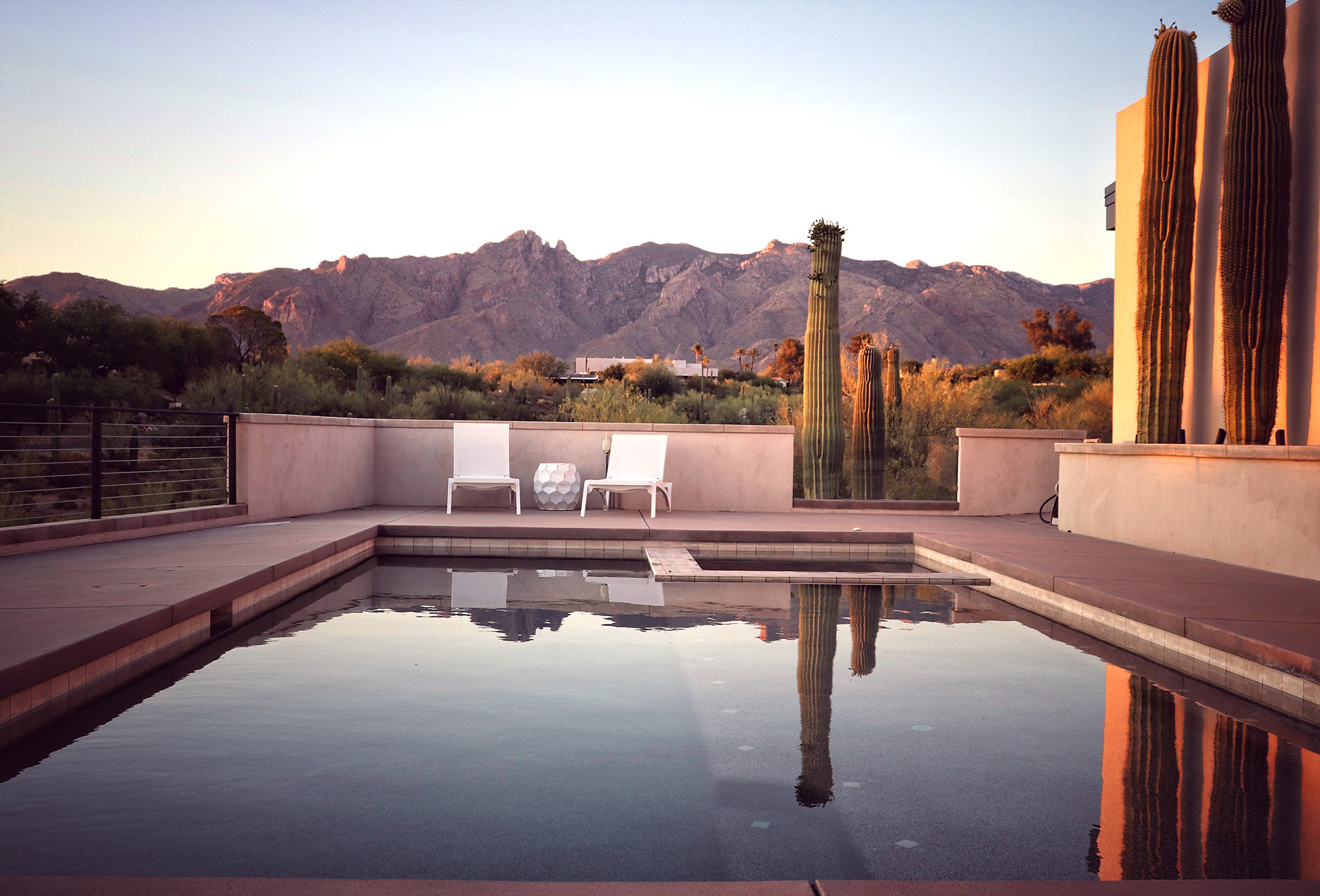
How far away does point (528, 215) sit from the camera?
6812 cm

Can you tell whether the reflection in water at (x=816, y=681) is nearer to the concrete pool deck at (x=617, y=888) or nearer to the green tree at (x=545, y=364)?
the concrete pool deck at (x=617, y=888)

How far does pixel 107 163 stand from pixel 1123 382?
2306 centimetres

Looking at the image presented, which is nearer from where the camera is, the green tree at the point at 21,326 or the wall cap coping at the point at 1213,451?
the wall cap coping at the point at 1213,451

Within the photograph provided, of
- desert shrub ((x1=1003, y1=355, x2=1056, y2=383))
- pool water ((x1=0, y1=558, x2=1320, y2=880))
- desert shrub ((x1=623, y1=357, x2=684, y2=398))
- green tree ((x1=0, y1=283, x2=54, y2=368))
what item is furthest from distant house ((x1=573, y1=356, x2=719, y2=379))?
pool water ((x1=0, y1=558, x2=1320, y2=880))

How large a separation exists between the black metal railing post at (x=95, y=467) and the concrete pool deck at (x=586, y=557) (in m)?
0.37

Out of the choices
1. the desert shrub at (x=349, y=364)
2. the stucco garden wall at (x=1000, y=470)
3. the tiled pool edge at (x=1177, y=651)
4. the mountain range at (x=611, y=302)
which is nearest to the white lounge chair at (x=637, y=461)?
the stucco garden wall at (x=1000, y=470)

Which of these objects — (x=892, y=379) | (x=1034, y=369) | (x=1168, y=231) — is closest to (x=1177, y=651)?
(x=1168, y=231)

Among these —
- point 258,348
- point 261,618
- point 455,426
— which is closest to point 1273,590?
point 261,618

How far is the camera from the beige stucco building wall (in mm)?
6895

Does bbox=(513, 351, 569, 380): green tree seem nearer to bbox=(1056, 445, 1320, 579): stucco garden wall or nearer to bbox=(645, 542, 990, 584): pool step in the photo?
bbox=(1056, 445, 1320, 579): stucco garden wall

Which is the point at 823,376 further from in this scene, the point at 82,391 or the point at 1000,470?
the point at 82,391

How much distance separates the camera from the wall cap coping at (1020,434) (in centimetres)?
954

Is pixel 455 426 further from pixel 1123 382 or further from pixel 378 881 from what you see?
pixel 378 881

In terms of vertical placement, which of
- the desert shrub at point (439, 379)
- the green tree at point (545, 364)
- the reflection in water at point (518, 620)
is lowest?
the reflection in water at point (518, 620)
